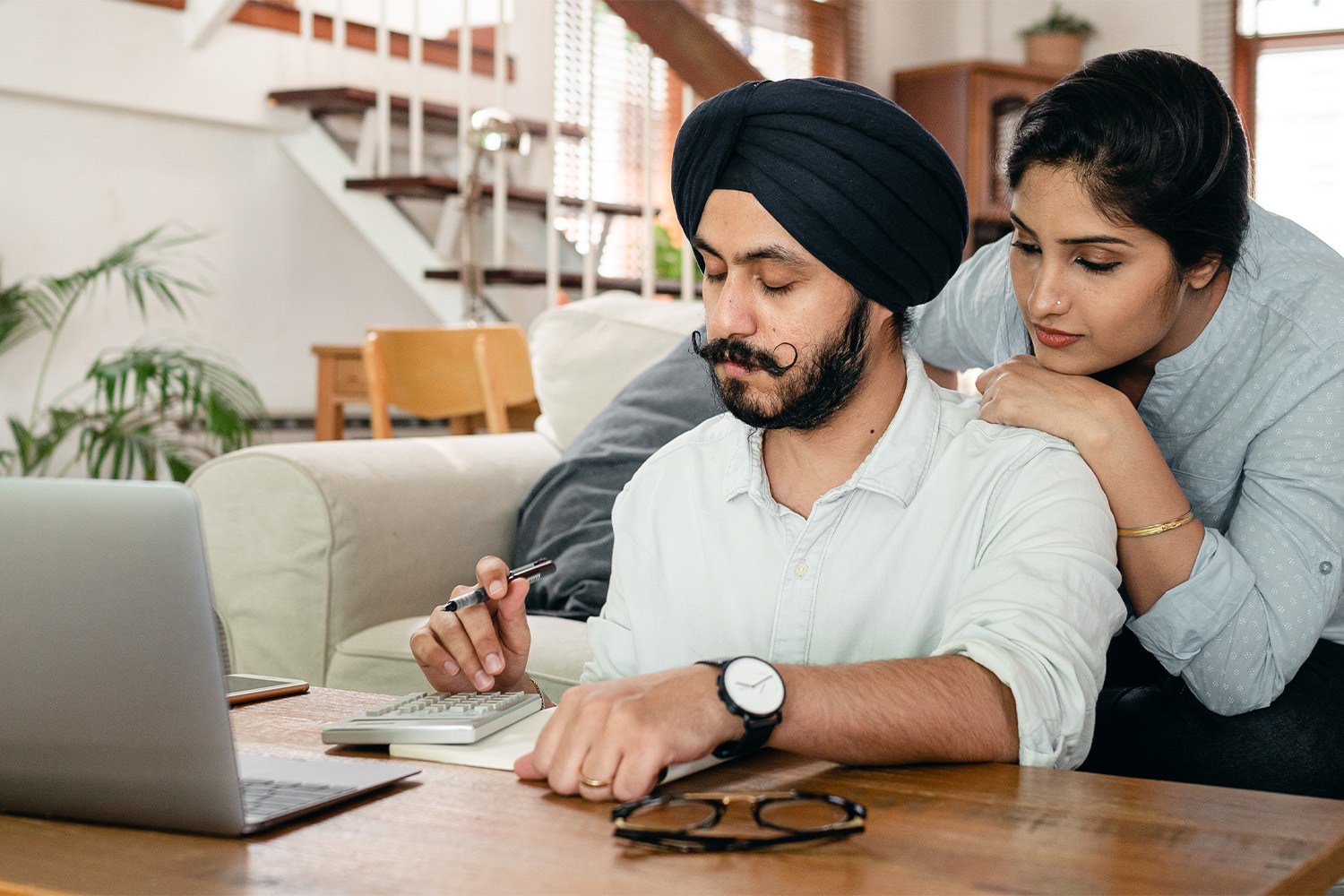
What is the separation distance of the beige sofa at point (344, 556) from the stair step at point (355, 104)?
2.34 m

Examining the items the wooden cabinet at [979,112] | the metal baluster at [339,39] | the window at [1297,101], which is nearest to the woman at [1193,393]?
the metal baluster at [339,39]

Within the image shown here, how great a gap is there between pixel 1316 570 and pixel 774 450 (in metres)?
0.55

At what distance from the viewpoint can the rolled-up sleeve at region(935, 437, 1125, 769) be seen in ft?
3.08

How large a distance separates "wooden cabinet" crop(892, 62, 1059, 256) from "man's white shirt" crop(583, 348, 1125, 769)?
528cm

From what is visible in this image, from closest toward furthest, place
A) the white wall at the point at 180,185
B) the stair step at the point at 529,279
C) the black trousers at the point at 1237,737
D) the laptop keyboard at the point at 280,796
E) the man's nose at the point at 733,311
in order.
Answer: the laptop keyboard at the point at 280,796 < the man's nose at the point at 733,311 < the black trousers at the point at 1237,737 < the white wall at the point at 180,185 < the stair step at the point at 529,279

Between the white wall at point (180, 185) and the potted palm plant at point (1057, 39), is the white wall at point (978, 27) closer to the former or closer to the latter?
the potted palm plant at point (1057, 39)

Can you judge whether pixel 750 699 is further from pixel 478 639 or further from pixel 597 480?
pixel 597 480

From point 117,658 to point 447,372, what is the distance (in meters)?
2.48

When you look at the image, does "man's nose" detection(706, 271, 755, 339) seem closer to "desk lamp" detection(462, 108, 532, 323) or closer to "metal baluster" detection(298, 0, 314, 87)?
"desk lamp" detection(462, 108, 532, 323)

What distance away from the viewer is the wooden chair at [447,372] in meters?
3.12

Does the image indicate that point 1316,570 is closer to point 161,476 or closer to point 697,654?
point 697,654

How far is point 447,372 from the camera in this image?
316 centimetres

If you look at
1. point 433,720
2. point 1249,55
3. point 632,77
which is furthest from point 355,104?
point 1249,55

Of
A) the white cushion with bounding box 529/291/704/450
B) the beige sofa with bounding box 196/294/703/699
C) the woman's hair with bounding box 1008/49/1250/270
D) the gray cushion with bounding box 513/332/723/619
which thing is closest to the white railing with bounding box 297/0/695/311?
the white cushion with bounding box 529/291/704/450
